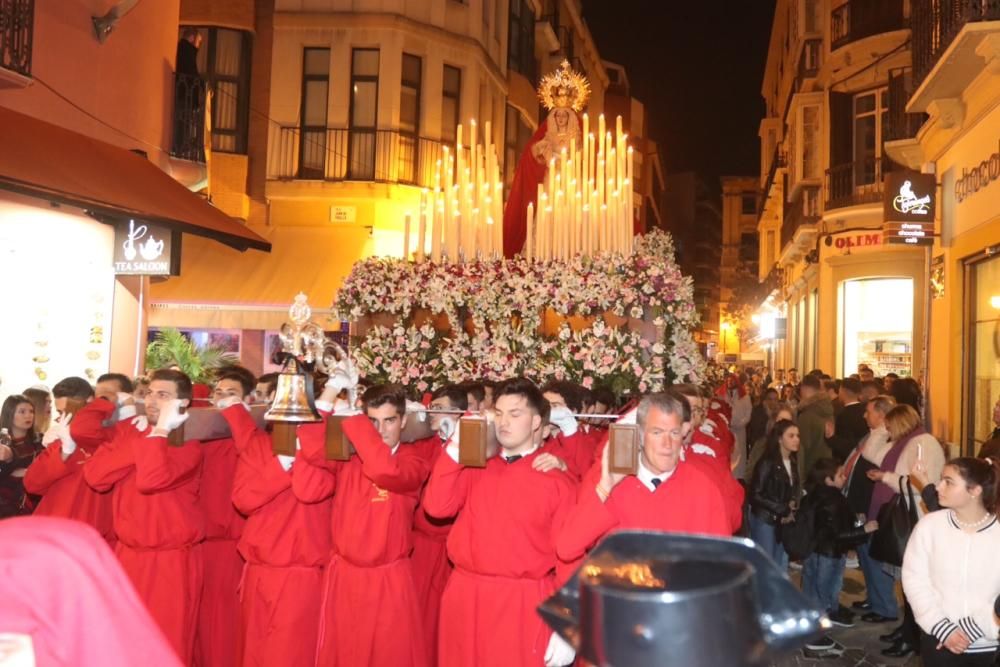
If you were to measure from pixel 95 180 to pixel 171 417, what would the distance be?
15.1 ft

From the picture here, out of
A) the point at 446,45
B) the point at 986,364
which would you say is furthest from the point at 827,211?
the point at 986,364

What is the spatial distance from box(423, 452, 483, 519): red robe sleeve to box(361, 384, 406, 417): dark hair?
59 centimetres

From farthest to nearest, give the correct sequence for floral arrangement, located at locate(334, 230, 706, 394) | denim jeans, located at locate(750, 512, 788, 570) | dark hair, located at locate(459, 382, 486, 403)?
denim jeans, located at locate(750, 512, 788, 570) < floral arrangement, located at locate(334, 230, 706, 394) < dark hair, located at locate(459, 382, 486, 403)

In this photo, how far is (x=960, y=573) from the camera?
A: 482cm

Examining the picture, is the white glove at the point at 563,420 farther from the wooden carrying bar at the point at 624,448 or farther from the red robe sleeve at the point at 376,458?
the wooden carrying bar at the point at 624,448

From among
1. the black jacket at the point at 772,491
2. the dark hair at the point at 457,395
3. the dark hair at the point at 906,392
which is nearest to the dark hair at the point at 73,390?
the dark hair at the point at 457,395

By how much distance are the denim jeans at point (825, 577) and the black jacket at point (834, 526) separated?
11 centimetres

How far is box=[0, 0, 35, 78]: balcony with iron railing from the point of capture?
28.1ft

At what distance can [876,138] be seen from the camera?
20031 mm

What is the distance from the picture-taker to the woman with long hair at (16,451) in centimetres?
Result: 663

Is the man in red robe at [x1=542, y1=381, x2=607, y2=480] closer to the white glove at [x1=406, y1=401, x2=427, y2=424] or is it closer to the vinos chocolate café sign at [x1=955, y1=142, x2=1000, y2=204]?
the white glove at [x1=406, y1=401, x2=427, y2=424]

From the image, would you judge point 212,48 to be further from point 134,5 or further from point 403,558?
point 403,558

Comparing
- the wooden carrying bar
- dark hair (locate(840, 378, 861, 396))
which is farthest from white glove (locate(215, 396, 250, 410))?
dark hair (locate(840, 378, 861, 396))

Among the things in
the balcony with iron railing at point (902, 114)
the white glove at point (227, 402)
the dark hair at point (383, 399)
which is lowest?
the white glove at point (227, 402)
